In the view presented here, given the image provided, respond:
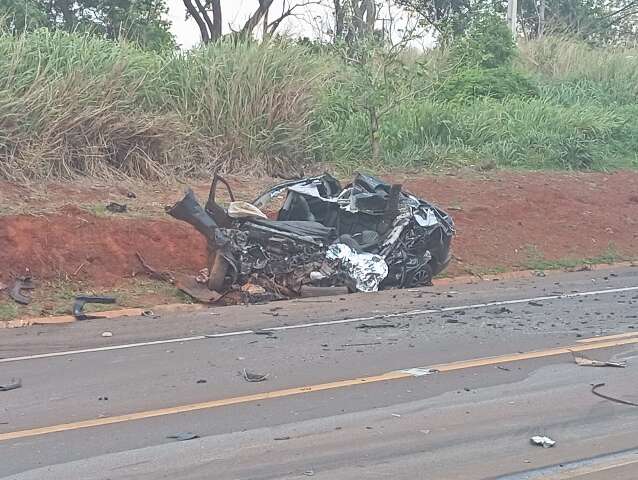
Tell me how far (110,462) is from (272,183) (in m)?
12.4

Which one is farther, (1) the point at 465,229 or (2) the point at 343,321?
(1) the point at 465,229

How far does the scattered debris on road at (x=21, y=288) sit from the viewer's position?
1093cm

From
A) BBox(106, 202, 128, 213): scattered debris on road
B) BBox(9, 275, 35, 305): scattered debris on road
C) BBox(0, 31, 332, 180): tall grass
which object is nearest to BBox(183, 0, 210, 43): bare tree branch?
BBox(0, 31, 332, 180): tall grass

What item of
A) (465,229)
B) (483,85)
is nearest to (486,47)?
(483,85)

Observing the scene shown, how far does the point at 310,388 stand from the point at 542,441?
190 cm

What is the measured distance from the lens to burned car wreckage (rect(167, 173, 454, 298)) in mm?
11570

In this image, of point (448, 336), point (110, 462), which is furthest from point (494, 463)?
point (448, 336)

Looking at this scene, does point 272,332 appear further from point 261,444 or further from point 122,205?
point 122,205

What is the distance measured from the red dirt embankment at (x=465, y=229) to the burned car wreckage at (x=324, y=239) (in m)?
1.15

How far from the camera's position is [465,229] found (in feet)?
51.8

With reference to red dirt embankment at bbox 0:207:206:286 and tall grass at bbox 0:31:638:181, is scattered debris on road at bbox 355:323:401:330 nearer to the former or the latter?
Result: red dirt embankment at bbox 0:207:206:286

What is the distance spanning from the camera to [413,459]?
5.18 m

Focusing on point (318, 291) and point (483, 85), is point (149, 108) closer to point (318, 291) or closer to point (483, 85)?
point (318, 291)

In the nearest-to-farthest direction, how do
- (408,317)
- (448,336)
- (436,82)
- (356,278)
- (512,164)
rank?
(448,336) < (408,317) < (356,278) < (512,164) < (436,82)
